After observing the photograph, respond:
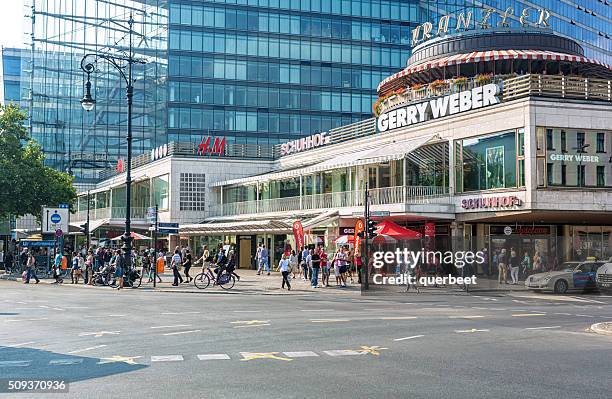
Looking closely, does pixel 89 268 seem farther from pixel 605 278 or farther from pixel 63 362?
pixel 63 362

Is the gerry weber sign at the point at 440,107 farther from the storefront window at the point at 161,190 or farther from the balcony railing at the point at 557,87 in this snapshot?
the storefront window at the point at 161,190

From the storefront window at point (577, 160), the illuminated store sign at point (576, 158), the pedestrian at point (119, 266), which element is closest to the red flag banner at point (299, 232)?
the pedestrian at point (119, 266)

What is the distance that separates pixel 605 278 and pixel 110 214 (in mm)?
46765

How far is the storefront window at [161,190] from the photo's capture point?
56.3 m

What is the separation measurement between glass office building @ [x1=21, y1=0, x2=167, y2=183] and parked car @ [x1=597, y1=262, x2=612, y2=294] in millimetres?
65847

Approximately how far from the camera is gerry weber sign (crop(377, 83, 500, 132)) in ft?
117

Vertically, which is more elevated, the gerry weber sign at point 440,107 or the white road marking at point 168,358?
the gerry weber sign at point 440,107

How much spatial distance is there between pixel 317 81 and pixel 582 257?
57.7 metres

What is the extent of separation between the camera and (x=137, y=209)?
61281mm

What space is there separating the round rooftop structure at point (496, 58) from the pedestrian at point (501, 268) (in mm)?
13538

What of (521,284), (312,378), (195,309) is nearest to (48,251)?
(195,309)

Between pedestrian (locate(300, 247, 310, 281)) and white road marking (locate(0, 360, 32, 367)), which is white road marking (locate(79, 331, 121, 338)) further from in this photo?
pedestrian (locate(300, 247, 310, 281))

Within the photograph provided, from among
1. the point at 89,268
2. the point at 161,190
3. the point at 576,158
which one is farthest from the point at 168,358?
the point at 161,190

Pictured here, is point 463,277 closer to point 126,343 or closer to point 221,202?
point 126,343
